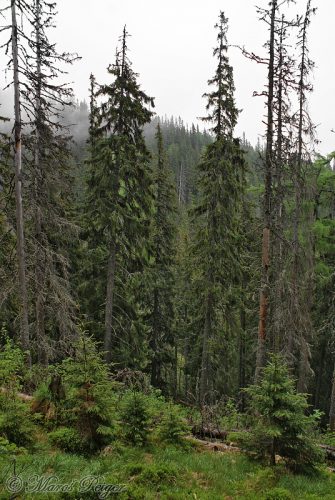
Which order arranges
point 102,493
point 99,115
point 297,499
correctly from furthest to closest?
point 99,115, point 297,499, point 102,493

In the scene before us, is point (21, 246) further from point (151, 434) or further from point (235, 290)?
point (235, 290)

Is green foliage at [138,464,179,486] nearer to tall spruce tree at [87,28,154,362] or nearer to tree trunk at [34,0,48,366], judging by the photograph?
tree trunk at [34,0,48,366]

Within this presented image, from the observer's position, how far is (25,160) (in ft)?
42.2

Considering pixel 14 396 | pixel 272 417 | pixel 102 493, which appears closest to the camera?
pixel 102 493

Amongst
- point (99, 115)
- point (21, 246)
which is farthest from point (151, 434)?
point (99, 115)

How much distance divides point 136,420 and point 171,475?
1659 millimetres

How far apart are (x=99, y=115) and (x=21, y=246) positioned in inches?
300

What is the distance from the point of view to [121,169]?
56.0 feet

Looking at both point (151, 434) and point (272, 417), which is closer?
point (272, 417)

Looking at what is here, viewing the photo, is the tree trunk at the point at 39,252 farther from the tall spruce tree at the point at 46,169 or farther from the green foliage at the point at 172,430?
the green foliage at the point at 172,430

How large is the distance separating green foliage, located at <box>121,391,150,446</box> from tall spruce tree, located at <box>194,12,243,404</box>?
10373mm

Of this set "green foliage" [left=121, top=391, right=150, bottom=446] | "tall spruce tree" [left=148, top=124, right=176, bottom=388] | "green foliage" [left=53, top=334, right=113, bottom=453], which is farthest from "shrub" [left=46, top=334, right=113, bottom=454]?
"tall spruce tree" [left=148, top=124, right=176, bottom=388]

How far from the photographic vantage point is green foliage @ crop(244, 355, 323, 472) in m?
7.62

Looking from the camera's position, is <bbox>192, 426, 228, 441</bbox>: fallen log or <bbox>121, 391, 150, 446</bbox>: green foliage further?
<bbox>192, 426, 228, 441</bbox>: fallen log
